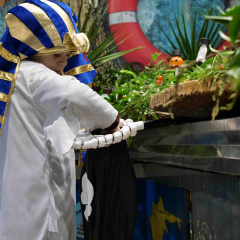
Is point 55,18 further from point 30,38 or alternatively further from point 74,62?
point 74,62

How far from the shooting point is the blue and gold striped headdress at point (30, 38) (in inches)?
40.4

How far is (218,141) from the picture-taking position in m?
0.82

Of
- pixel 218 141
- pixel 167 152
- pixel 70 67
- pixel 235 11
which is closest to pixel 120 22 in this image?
pixel 70 67

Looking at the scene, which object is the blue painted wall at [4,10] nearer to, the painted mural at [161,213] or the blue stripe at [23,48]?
the blue stripe at [23,48]

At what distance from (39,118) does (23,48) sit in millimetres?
251

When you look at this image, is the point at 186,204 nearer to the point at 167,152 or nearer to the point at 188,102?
the point at 167,152

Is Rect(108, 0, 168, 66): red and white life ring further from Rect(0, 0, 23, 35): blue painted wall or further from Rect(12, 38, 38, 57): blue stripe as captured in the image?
Rect(12, 38, 38, 57): blue stripe

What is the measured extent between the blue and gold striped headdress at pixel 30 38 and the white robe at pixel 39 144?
32 millimetres

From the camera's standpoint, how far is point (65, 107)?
932 mm

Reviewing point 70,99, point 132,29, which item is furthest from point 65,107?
point 132,29

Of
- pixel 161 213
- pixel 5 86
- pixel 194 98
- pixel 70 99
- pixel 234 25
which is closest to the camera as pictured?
pixel 234 25

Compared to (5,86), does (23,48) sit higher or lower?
higher

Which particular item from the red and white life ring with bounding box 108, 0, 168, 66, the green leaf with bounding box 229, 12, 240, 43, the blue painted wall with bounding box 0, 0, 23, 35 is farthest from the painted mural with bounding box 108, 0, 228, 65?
the green leaf with bounding box 229, 12, 240, 43

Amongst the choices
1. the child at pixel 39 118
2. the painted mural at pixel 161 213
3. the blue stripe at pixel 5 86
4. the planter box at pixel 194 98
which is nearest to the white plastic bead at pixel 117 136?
the child at pixel 39 118
